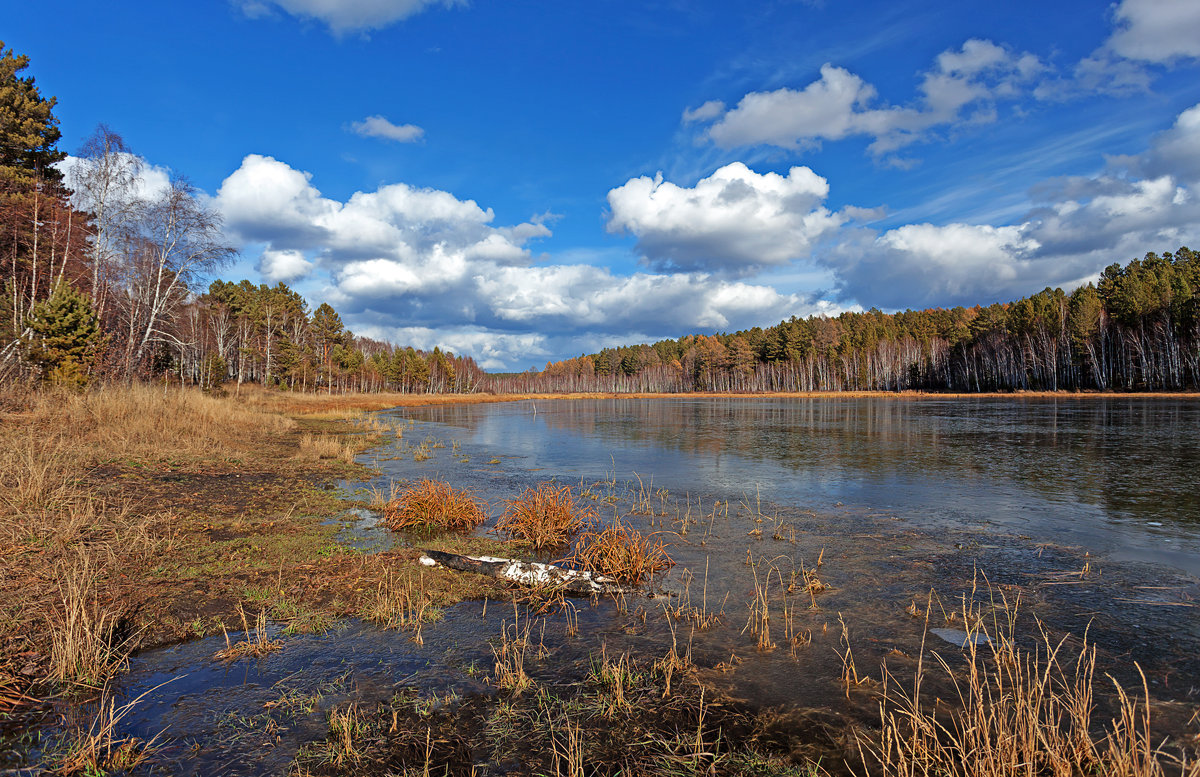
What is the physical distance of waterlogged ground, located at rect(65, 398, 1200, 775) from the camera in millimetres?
5066

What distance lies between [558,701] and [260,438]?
24.0 meters

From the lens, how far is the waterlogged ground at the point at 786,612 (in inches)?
199

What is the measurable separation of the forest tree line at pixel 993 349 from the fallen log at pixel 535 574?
96726 mm

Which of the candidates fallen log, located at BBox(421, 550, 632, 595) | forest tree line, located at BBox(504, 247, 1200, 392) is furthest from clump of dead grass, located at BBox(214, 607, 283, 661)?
forest tree line, located at BBox(504, 247, 1200, 392)

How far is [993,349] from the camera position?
9850 centimetres

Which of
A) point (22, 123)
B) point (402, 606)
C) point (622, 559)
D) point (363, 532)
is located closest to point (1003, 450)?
point (622, 559)

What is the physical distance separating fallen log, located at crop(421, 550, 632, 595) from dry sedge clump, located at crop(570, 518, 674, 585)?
222mm

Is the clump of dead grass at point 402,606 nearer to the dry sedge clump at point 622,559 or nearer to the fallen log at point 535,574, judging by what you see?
the fallen log at point 535,574

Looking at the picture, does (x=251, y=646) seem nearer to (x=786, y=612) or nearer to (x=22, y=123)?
(x=786, y=612)

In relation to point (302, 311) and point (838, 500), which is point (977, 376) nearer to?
point (838, 500)

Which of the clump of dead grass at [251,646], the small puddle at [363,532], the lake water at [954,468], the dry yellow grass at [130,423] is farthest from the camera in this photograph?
the dry yellow grass at [130,423]

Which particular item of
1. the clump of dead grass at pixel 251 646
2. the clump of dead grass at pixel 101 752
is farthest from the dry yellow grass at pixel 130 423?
the clump of dead grass at pixel 101 752

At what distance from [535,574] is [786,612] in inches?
149

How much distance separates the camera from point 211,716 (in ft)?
16.1
